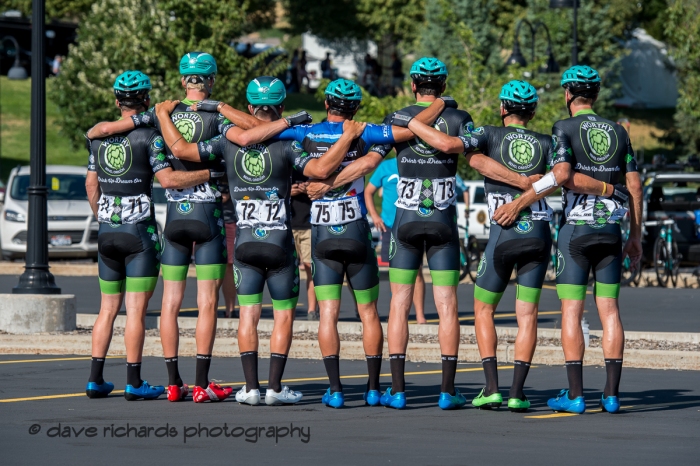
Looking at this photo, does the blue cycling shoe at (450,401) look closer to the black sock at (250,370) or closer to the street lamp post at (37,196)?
the black sock at (250,370)

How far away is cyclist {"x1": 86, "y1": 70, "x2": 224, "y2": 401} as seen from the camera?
889cm

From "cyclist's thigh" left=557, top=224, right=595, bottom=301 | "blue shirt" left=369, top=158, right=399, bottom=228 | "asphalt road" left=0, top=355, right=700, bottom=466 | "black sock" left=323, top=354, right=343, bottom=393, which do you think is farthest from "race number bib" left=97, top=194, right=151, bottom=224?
"blue shirt" left=369, top=158, right=399, bottom=228

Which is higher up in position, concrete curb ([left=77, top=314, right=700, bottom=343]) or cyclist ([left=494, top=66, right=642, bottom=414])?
cyclist ([left=494, top=66, right=642, bottom=414])

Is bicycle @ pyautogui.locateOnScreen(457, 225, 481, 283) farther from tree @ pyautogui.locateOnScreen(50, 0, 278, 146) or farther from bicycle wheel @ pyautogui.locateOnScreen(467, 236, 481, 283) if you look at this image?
tree @ pyautogui.locateOnScreen(50, 0, 278, 146)

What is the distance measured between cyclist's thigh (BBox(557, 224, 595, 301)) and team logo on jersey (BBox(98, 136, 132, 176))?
124 inches

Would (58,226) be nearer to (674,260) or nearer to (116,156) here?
(674,260)

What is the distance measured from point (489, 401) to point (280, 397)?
4.74 ft

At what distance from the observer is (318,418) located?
320 inches

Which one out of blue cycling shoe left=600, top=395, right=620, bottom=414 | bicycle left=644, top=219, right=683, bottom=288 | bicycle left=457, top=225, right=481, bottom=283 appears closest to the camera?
blue cycling shoe left=600, top=395, right=620, bottom=414

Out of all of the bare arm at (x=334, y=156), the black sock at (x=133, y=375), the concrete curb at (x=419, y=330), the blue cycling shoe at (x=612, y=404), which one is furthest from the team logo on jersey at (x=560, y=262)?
A: the concrete curb at (x=419, y=330)

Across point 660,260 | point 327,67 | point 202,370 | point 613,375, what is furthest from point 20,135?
point 613,375

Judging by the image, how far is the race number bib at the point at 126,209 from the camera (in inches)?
352

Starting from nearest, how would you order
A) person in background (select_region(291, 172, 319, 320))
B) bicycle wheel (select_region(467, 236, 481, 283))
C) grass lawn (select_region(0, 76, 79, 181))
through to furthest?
person in background (select_region(291, 172, 319, 320)) < bicycle wheel (select_region(467, 236, 481, 283)) < grass lawn (select_region(0, 76, 79, 181))

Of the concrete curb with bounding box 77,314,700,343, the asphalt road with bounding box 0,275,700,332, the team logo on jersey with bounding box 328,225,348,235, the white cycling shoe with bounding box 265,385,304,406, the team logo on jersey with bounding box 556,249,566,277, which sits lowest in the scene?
the asphalt road with bounding box 0,275,700,332
